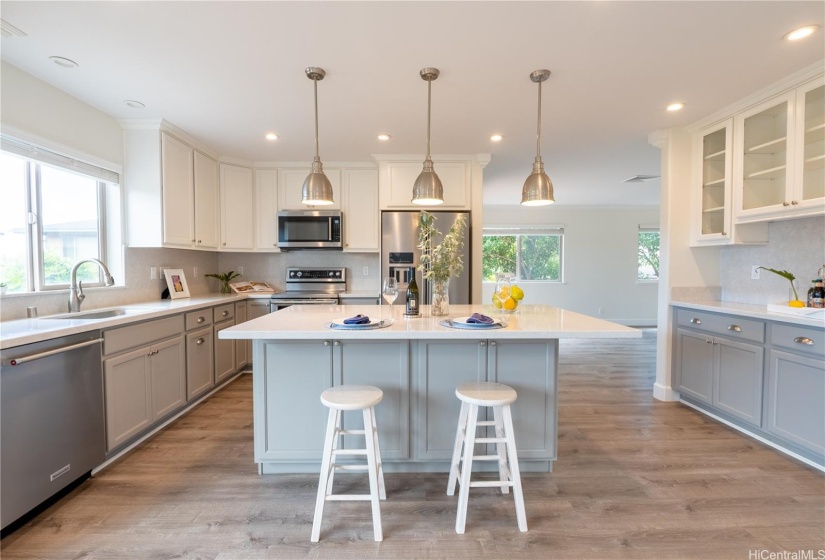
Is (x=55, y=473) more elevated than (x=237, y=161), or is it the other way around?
(x=237, y=161)

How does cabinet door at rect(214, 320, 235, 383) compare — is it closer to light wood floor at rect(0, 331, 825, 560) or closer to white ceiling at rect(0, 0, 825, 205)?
light wood floor at rect(0, 331, 825, 560)

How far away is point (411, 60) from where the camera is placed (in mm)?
2062

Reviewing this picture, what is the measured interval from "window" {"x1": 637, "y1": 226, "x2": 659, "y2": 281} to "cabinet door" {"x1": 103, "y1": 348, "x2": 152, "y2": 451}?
7.84m

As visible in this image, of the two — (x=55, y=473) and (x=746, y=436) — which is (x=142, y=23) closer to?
(x=55, y=473)

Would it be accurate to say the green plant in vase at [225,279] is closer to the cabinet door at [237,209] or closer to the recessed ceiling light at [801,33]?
the cabinet door at [237,209]

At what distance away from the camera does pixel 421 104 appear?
2.61m

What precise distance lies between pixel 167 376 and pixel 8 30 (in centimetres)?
213

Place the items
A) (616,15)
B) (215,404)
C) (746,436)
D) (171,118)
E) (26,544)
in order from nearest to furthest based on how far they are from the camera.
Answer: (26,544)
(616,15)
(746,436)
(171,118)
(215,404)

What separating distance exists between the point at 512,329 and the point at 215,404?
108 inches

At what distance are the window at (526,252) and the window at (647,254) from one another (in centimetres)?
159

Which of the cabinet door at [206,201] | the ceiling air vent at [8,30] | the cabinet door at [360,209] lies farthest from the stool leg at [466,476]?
the cabinet door at [206,201]

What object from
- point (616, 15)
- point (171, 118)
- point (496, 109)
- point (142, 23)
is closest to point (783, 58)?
point (616, 15)

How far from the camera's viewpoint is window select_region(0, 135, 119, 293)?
2.16 m

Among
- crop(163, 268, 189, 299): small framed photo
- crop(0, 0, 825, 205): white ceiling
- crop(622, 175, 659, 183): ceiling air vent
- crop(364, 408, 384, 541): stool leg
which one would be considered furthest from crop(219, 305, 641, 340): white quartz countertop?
crop(622, 175, 659, 183): ceiling air vent
